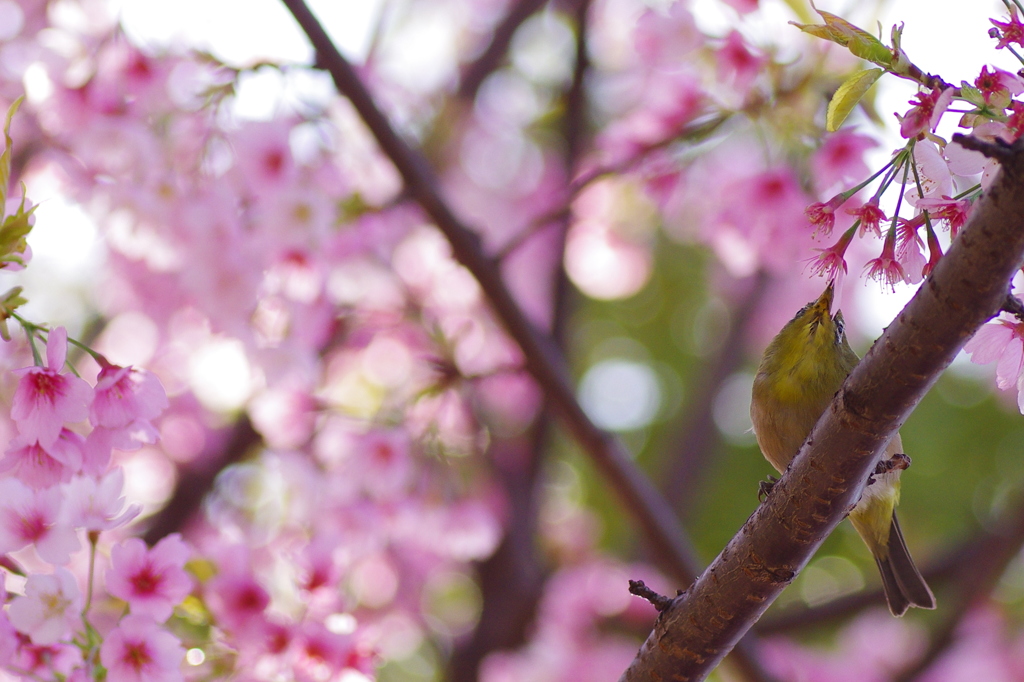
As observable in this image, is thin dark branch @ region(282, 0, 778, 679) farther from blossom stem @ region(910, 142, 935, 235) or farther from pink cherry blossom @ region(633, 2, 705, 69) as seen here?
blossom stem @ region(910, 142, 935, 235)

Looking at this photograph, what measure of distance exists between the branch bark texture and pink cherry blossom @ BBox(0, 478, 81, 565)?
90 centimetres

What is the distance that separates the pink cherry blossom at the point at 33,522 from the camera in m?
1.27

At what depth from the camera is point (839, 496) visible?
1.06m

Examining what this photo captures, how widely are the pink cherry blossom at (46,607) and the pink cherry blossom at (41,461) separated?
0.48ft

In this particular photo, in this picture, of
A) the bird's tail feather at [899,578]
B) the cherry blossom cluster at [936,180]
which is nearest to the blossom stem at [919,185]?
the cherry blossom cluster at [936,180]

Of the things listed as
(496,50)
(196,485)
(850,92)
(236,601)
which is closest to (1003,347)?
(850,92)

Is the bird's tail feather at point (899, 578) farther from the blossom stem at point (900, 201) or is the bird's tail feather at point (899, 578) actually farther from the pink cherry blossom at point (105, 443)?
the pink cherry blossom at point (105, 443)

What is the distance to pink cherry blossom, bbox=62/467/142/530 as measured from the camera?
1.32 m

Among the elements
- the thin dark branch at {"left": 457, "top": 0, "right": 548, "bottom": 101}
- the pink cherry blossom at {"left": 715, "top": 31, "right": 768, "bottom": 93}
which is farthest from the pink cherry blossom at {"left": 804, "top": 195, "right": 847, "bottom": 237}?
the thin dark branch at {"left": 457, "top": 0, "right": 548, "bottom": 101}

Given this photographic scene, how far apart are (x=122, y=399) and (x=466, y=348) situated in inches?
78.9

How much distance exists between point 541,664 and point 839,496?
267 centimetres

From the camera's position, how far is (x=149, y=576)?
4.86 feet

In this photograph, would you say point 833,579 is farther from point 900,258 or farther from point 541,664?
Result: point 900,258

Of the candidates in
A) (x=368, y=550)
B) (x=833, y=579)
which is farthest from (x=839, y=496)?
(x=833, y=579)
